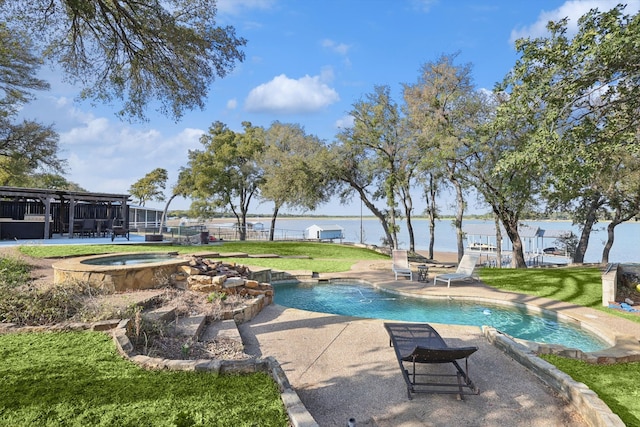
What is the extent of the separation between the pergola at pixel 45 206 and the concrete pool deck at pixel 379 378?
18.6 metres

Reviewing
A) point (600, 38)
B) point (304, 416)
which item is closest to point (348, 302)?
point (304, 416)

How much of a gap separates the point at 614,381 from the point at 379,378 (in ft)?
10.0

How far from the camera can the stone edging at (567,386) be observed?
3523 millimetres

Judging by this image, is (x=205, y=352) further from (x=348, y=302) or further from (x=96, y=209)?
(x=96, y=209)

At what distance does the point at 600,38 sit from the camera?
24.8 ft

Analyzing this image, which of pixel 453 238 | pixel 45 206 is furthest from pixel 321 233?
pixel 453 238

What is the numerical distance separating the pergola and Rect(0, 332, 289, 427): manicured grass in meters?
19.2

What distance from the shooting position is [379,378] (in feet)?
15.5

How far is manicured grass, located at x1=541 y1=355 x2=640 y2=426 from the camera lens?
3965 millimetres

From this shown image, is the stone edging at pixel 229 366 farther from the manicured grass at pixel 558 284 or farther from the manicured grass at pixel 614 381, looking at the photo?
the manicured grass at pixel 558 284

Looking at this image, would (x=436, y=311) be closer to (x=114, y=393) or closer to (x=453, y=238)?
(x=114, y=393)

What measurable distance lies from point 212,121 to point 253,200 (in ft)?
24.8

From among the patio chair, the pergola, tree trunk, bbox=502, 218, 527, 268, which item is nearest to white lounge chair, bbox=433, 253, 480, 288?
tree trunk, bbox=502, 218, 527, 268

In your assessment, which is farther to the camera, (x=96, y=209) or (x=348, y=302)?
(x=96, y=209)
